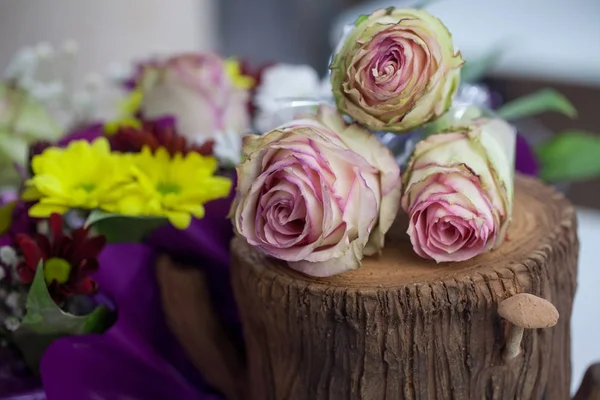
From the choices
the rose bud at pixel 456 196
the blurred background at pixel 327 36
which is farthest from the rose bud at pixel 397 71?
the blurred background at pixel 327 36

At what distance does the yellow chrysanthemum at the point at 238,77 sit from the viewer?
0.75 m

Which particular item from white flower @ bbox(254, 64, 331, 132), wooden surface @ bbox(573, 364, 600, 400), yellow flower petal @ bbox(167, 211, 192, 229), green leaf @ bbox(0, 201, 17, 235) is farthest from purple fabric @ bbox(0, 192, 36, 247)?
wooden surface @ bbox(573, 364, 600, 400)

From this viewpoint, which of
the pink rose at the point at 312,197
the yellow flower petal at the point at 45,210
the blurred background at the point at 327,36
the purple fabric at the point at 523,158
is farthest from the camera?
the blurred background at the point at 327,36

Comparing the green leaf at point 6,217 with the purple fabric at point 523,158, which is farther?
the purple fabric at point 523,158

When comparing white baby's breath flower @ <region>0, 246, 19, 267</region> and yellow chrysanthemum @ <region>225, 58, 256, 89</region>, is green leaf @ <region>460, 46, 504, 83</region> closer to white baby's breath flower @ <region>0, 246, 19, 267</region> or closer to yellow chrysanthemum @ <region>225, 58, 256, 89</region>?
yellow chrysanthemum @ <region>225, 58, 256, 89</region>

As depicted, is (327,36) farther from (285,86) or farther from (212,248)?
(212,248)

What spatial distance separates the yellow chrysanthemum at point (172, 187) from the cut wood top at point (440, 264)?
0.16 feet

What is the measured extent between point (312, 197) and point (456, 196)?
0.08 m

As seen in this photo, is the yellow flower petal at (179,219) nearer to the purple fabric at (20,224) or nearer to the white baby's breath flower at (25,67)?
the purple fabric at (20,224)

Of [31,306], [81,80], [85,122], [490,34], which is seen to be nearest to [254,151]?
[31,306]

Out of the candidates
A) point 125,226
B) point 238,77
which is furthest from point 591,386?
point 238,77

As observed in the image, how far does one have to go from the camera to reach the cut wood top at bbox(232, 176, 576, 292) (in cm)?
39

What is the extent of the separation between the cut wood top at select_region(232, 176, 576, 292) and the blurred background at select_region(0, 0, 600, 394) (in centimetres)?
25

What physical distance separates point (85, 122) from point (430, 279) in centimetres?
51
